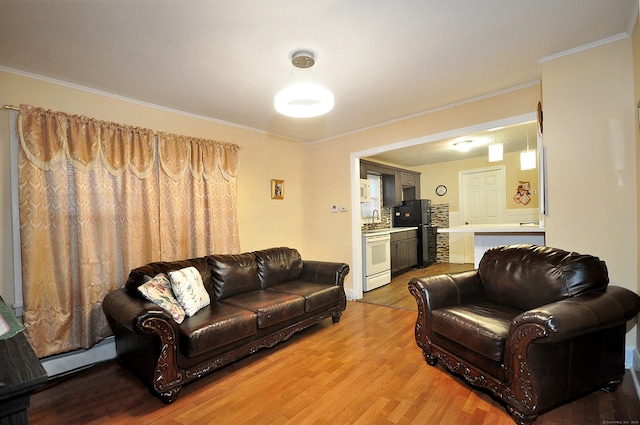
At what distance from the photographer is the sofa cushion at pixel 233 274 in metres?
2.98

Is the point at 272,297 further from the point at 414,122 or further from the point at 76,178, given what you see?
the point at 414,122

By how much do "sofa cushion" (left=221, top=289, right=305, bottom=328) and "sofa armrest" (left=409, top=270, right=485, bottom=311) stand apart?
3.65ft

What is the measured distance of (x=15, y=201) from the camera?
2330mm

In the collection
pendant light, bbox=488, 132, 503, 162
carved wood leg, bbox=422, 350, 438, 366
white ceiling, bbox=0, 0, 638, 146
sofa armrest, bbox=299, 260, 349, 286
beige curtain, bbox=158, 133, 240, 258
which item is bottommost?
carved wood leg, bbox=422, 350, 438, 366

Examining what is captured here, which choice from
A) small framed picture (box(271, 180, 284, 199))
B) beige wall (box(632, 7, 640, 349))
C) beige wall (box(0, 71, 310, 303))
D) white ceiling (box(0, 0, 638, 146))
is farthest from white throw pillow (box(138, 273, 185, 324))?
beige wall (box(632, 7, 640, 349))

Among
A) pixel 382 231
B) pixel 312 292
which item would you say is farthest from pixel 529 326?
pixel 382 231

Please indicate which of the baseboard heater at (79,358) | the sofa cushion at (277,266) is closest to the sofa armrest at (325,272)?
the sofa cushion at (277,266)

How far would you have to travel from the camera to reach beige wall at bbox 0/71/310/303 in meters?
2.32

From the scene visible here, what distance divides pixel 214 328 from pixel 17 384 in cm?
142

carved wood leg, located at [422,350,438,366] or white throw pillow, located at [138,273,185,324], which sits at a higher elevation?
white throw pillow, located at [138,273,185,324]

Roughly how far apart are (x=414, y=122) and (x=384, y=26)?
1943 mm

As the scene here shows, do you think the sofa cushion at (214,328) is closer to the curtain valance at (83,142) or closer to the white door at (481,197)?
the curtain valance at (83,142)

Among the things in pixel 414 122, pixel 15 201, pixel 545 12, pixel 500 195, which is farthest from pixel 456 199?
pixel 15 201

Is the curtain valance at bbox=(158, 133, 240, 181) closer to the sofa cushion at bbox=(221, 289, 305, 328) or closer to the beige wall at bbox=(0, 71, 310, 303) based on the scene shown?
the beige wall at bbox=(0, 71, 310, 303)
